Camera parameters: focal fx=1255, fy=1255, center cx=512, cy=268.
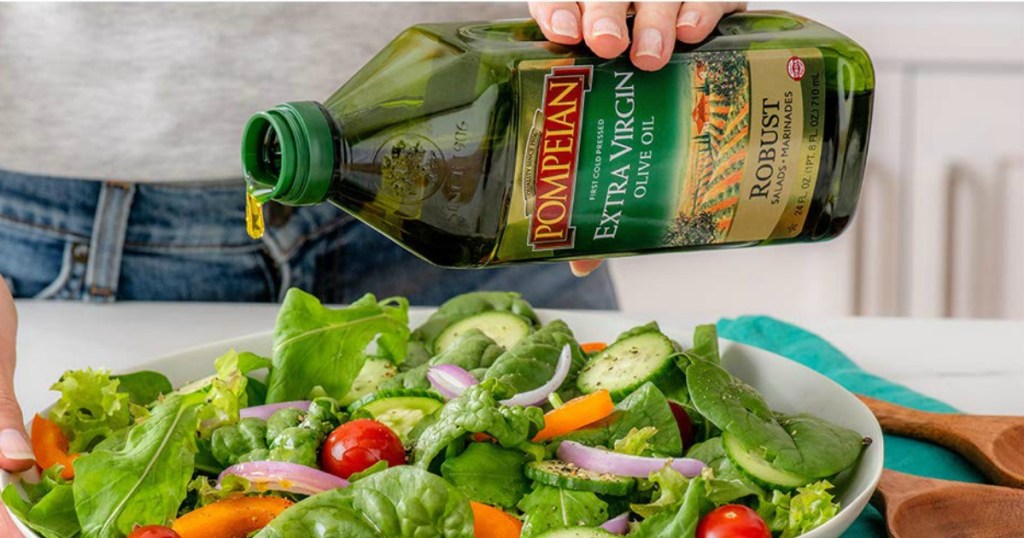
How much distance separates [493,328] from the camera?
1.50 m

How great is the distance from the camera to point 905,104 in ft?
10.9

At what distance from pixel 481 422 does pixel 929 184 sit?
2541 millimetres

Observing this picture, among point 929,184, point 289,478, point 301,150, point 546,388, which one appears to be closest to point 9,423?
point 289,478

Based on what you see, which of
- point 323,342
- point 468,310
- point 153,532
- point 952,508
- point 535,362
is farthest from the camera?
point 468,310

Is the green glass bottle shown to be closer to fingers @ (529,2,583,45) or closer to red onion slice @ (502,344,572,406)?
fingers @ (529,2,583,45)

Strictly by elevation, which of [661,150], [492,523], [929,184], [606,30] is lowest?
[929,184]

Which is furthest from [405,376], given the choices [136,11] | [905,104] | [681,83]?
[905,104]

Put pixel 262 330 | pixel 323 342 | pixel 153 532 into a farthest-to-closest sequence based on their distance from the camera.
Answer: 1. pixel 262 330
2. pixel 323 342
3. pixel 153 532

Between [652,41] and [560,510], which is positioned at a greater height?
[652,41]

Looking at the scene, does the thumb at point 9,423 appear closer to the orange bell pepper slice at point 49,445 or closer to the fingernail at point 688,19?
the orange bell pepper slice at point 49,445

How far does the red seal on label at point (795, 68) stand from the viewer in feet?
3.82

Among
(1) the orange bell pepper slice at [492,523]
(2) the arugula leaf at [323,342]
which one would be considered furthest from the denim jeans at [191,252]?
(1) the orange bell pepper slice at [492,523]

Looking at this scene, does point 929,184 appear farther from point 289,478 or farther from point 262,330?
point 289,478

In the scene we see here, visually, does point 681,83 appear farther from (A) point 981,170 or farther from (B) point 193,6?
(A) point 981,170
